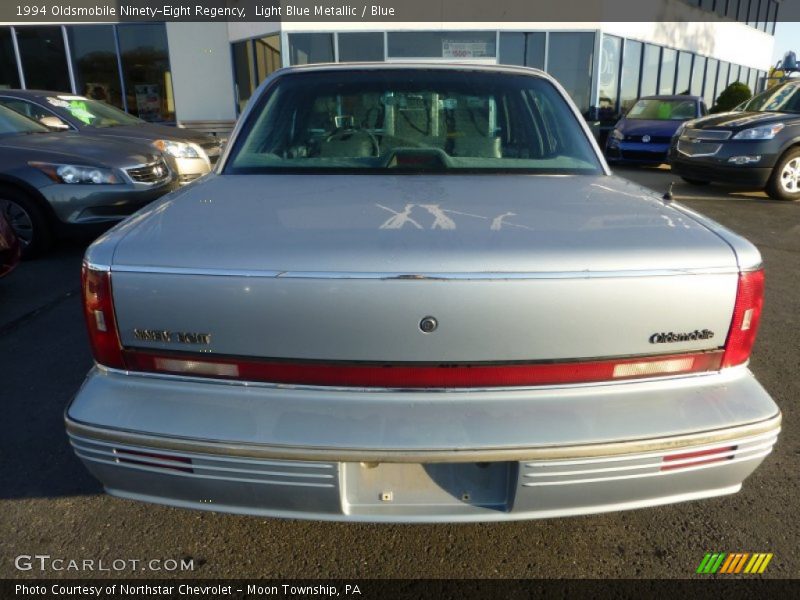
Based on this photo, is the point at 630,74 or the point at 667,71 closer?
the point at 630,74

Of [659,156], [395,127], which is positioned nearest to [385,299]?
[395,127]

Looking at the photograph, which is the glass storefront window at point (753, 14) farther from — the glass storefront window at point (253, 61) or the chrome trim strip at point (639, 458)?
the chrome trim strip at point (639, 458)

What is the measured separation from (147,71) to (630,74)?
1266 centimetres

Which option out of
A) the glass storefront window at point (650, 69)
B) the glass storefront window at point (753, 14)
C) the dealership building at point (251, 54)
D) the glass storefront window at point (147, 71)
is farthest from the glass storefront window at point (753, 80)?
the glass storefront window at point (147, 71)

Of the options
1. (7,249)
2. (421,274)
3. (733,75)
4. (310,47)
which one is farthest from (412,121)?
(733,75)

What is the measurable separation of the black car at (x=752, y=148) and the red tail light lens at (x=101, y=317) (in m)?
8.28

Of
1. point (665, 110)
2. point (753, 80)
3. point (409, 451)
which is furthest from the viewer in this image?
point (753, 80)

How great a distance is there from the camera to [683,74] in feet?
62.7

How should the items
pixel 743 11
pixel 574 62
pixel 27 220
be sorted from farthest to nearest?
1. pixel 743 11
2. pixel 574 62
3. pixel 27 220

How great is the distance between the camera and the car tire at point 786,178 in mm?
7824

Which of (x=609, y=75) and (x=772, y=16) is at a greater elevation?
(x=772, y=16)

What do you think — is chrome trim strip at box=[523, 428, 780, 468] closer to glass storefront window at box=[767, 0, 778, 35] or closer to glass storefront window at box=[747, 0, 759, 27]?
glass storefront window at box=[747, 0, 759, 27]

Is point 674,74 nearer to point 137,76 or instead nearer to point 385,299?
point 137,76

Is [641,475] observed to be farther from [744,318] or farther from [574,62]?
[574,62]
